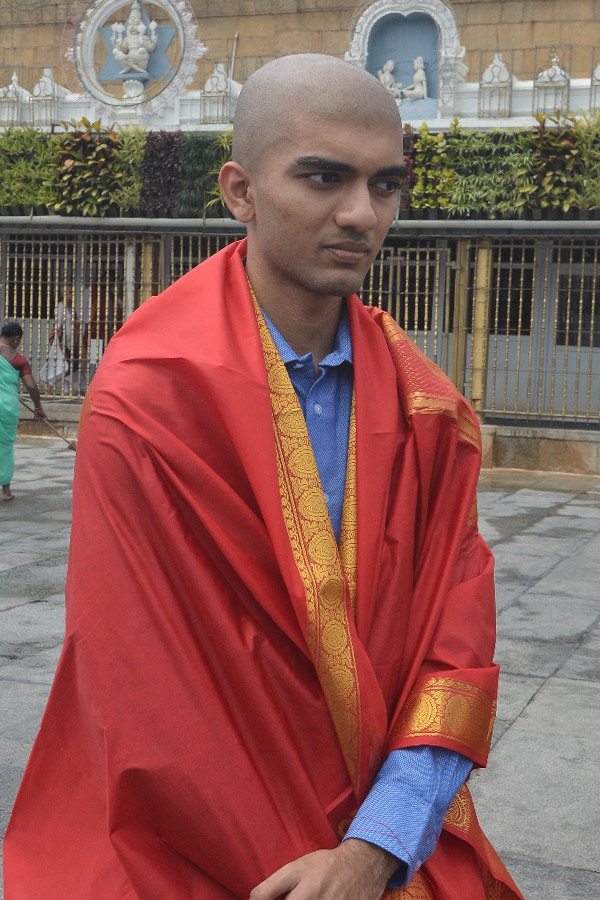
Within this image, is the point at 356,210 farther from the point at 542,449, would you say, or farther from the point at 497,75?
the point at 497,75

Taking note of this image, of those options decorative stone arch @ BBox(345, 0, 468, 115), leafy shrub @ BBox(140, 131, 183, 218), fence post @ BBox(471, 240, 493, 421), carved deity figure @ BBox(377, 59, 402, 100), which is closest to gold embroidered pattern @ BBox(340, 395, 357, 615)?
fence post @ BBox(471, 240, 493, 421)

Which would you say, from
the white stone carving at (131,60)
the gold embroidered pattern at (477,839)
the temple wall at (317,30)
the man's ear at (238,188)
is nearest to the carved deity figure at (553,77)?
the temple wall at (317,30)

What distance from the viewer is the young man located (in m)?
1.35

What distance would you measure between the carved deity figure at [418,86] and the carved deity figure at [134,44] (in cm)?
319

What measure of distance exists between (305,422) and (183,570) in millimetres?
274

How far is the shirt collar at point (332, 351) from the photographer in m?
1.59

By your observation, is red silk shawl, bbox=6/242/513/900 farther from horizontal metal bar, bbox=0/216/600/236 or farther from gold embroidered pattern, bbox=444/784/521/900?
horizontal metal bar, bbox=0/216/600/236

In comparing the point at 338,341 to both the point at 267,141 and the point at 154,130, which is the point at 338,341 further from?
the point at 154,130

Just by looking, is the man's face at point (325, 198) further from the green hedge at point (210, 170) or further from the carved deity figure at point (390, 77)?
the carved deity figure at point (390, 77)

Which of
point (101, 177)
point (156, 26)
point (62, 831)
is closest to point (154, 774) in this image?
point (62, 831)

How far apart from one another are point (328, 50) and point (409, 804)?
48.1 ft

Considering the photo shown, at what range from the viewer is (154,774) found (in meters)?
1.33

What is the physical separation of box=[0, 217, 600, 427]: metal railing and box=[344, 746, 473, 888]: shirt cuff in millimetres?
10383

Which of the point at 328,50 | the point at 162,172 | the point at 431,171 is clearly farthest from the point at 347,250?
the point at 328,50
